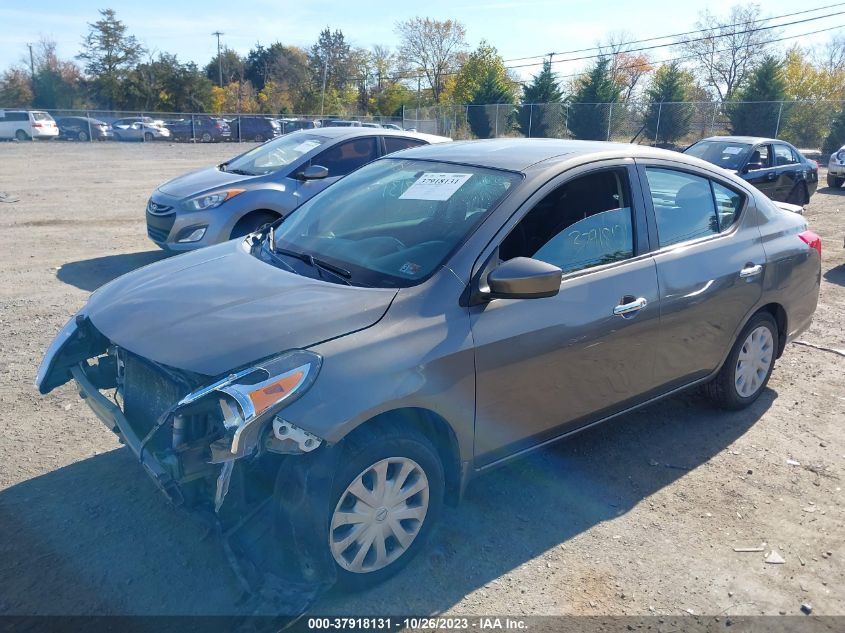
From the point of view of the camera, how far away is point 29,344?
18.0 ft

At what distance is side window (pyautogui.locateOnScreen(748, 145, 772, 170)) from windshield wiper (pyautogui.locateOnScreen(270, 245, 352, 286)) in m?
11.6

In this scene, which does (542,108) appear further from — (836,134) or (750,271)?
(750,271)

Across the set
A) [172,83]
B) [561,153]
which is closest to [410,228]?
[561,153]

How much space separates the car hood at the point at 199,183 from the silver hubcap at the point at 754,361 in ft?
19.1

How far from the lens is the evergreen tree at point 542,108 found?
35.6 metres

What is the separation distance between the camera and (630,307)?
12.0ft

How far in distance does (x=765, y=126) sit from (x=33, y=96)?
64.6 metres

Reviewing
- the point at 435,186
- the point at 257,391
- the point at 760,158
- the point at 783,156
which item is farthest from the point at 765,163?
the point at 257,391

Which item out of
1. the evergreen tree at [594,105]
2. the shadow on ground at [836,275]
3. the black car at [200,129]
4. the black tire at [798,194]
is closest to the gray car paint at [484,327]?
the shadow on ground at [836,275]

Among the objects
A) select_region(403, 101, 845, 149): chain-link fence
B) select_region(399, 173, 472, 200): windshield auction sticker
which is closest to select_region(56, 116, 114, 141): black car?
select_region(403, 101, 845, 149): chain-link fence

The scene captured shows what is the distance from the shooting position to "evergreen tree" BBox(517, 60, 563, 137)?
3556cm

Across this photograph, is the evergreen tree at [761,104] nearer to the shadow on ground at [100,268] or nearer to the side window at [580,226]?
the shadow on ground at [100,268]

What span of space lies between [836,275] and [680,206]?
6045 millimetres

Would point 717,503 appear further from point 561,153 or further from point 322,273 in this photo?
point 322,273
